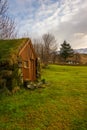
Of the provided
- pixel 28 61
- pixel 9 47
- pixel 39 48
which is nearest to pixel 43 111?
pixel 9 47

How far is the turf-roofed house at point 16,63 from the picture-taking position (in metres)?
14.2

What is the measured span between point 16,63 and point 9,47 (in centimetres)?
254

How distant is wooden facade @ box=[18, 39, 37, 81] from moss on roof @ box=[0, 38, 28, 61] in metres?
0.46

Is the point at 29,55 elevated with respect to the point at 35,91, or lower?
elevated

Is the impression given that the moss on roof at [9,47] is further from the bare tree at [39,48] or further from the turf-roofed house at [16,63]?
the bare tree at [39,48]

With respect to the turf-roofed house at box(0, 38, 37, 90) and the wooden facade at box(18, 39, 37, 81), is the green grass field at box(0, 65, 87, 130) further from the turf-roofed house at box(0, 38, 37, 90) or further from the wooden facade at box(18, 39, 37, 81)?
the wooden facade at box(18, 39, 37, 81)

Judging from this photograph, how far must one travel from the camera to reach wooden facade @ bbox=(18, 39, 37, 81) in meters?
17.1

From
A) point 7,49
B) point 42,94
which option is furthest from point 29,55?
point 42,94

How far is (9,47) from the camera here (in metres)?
16.8

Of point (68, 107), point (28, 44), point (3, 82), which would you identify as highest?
point (28, 44)

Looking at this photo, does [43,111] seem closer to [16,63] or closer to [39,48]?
[16,63]

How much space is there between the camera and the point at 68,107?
452 inches

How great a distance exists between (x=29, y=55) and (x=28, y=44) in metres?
1.16

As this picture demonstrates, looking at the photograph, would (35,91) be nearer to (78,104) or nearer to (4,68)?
(4,68)
